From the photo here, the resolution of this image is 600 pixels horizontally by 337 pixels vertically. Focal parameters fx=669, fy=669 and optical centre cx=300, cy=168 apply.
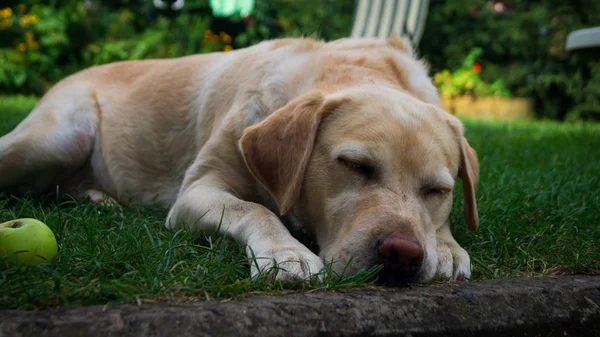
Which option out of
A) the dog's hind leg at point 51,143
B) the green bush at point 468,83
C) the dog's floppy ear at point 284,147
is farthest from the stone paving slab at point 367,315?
the green bush at point 468,83

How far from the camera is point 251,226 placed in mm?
2607

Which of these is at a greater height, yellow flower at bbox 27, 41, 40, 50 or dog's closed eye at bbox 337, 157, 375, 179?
dog's closed eye at bbox 337, 157, 375, 179

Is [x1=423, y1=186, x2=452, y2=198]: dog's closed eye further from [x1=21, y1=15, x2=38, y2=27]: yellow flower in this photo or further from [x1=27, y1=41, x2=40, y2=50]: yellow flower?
[x1=21, y1=15, x2=38, y2=27]: yellow flower

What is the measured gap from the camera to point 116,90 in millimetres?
4223

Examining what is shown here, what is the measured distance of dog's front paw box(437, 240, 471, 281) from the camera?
253 centimetres

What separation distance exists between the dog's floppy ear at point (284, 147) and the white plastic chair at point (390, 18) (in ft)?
21.9

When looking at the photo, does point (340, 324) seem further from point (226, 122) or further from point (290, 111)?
point (226, 122)

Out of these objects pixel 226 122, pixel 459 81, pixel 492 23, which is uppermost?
pixel 226 122

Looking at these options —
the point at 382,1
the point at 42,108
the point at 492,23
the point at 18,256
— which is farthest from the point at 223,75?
the point at 492,23

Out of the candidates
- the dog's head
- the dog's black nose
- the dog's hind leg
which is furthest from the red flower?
the dog's black nose

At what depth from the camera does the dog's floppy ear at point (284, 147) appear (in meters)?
2.70

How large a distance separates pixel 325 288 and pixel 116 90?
2541 mm

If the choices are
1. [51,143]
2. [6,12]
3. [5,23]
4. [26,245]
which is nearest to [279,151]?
[26,245]

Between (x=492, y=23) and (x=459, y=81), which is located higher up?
(x=492, y=23)
